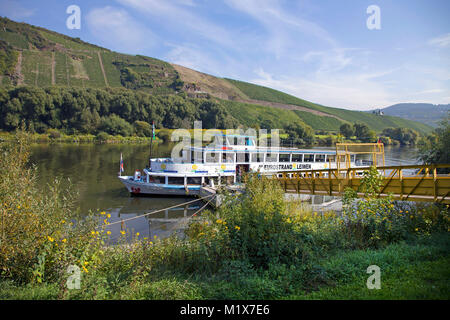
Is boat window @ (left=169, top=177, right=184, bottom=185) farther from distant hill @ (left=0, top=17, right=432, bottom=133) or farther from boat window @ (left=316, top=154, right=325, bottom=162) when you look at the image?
distant hill @ (left=0, top=17, right=432, bottom=133)

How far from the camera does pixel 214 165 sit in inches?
819

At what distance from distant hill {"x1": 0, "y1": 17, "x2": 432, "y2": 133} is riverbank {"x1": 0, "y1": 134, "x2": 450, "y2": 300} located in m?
106

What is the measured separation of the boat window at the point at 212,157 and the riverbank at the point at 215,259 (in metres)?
14.3

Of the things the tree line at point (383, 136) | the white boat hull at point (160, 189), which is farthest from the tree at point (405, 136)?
the white boat hull at point (160, 189)

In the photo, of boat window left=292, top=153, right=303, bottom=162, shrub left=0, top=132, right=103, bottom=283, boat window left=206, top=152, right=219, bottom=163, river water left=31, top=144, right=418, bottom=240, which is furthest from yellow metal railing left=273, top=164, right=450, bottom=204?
boat window left=292, top=153, right=303, bottom=162

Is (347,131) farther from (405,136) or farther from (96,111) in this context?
(96,111)

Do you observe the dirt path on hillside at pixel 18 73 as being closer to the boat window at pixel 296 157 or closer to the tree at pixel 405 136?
the boat window at pixel 296 157

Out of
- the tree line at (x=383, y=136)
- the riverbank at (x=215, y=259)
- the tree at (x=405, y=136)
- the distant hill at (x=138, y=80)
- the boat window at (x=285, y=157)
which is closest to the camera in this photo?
the riverbank at (x=215, y=259)

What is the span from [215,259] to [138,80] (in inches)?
6398

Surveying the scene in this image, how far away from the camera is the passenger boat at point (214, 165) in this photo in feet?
66.1

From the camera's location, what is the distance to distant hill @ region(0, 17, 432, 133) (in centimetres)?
11612
